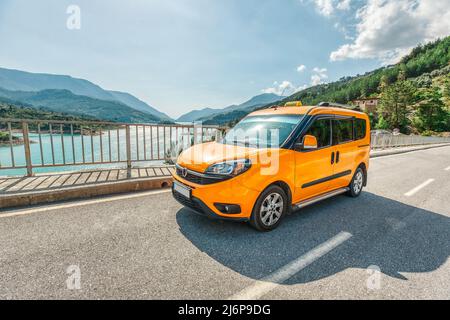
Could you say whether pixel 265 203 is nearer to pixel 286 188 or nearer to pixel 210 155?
pixel 286 188

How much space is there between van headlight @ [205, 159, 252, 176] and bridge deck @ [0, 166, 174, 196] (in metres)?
2.90

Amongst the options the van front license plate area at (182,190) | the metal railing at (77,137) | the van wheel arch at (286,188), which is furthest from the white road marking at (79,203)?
the van wheel arch at (286,188)

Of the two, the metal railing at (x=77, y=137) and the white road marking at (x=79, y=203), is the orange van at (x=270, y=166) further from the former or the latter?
the metal railing at (x=77, y=137)

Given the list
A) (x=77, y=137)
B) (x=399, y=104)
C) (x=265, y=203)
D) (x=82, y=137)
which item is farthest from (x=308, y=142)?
(x=399, y=104)

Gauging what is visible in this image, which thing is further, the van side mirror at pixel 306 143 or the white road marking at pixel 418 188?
the white road marking at pixel 418 188

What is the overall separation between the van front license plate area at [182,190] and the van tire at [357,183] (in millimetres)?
3916

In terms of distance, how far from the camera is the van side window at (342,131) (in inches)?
174

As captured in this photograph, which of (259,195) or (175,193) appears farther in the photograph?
(175,193)

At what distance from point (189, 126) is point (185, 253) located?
15.4ft

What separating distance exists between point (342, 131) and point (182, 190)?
11.6ft

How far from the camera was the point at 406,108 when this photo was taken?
2675 inches

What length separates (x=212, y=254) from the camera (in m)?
2.76
